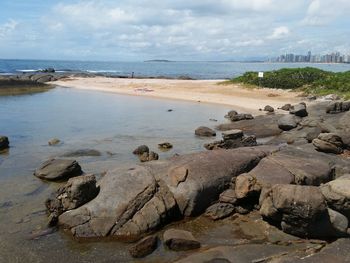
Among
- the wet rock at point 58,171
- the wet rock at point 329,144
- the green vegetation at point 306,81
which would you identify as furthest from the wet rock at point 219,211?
the green vegetation at point 306,81

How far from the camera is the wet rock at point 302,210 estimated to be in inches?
342

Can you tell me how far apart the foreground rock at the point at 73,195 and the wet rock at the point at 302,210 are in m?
4.26

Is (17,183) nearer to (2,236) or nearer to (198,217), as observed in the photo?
(2,236)

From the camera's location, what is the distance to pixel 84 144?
2000 centimetres

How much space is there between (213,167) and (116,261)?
396cm

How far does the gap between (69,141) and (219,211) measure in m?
11.8

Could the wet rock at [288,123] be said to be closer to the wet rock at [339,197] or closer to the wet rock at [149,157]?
the wet rock at [149,157]

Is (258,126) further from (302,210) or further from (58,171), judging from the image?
(302,210)

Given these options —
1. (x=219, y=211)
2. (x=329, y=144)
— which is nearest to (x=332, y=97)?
(x=329, y=144)

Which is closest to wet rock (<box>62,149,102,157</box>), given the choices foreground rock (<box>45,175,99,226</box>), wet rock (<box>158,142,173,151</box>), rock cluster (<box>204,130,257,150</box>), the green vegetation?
wet rock (<box>158,142,173,151</box>)

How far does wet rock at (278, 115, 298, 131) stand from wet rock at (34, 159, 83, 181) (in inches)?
420

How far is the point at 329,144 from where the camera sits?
1540 cm

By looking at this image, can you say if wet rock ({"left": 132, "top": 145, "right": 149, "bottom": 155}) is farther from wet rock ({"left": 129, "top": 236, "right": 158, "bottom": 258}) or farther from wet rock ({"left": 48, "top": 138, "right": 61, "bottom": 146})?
wet rock ({"left": 129, "top": 236, "right": 158, "bottom": 258})

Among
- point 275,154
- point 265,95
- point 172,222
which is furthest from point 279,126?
point 265,95
